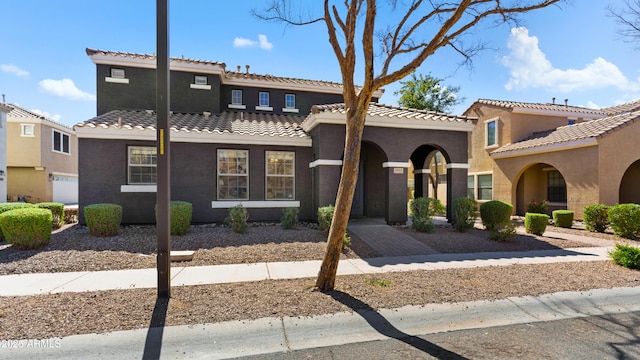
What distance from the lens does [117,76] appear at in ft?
46.9

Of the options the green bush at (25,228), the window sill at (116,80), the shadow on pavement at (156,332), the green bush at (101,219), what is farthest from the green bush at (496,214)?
the window sill at (116,80)

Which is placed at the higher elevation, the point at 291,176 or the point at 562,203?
the point at 291,176

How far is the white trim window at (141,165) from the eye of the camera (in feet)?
38.1

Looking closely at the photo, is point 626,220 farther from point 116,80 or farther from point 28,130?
point 28,130

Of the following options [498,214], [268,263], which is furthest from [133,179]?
[498,214]

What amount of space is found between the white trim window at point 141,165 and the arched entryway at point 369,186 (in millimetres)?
8565

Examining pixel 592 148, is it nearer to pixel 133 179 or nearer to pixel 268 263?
pixel 268 263

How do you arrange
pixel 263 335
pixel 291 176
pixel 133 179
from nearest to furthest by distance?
pixel 263 335
pixel 133 179
pixel 291 176

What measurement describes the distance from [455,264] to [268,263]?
4.62 metres

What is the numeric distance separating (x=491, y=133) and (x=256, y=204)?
51.8 feet

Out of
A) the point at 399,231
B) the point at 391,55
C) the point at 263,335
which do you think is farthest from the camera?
the point at 399,231

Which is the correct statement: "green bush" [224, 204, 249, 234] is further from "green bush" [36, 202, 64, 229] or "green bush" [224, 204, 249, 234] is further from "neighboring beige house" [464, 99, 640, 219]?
"neighboring beige house" [464, 99, 640, 219]

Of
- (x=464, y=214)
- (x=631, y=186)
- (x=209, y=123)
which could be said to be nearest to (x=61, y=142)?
(x=209, y=123)

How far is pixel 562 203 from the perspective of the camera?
16.2 metres
